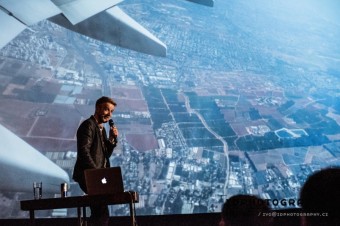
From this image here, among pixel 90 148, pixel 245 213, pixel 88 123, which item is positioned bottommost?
pixel 90 148

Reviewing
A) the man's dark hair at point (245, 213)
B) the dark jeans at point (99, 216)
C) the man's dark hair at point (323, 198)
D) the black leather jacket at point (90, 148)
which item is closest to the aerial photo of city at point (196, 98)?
the black leather jacket at point (90, 148)

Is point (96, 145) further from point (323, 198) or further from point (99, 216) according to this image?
point (323, 198)

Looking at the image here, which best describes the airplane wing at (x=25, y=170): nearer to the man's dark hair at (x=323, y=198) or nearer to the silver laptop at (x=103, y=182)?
the silver laptop at (x=103, y=182)

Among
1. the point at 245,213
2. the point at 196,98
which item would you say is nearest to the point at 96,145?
Answer: the point at 196,98

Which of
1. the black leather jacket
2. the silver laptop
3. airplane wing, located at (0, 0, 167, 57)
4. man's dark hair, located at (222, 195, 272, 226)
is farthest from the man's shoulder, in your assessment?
man's dark hair, located at (222, 195, 272, 226)

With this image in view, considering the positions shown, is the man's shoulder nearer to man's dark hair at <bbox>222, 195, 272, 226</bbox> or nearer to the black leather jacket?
the black leather jacket
